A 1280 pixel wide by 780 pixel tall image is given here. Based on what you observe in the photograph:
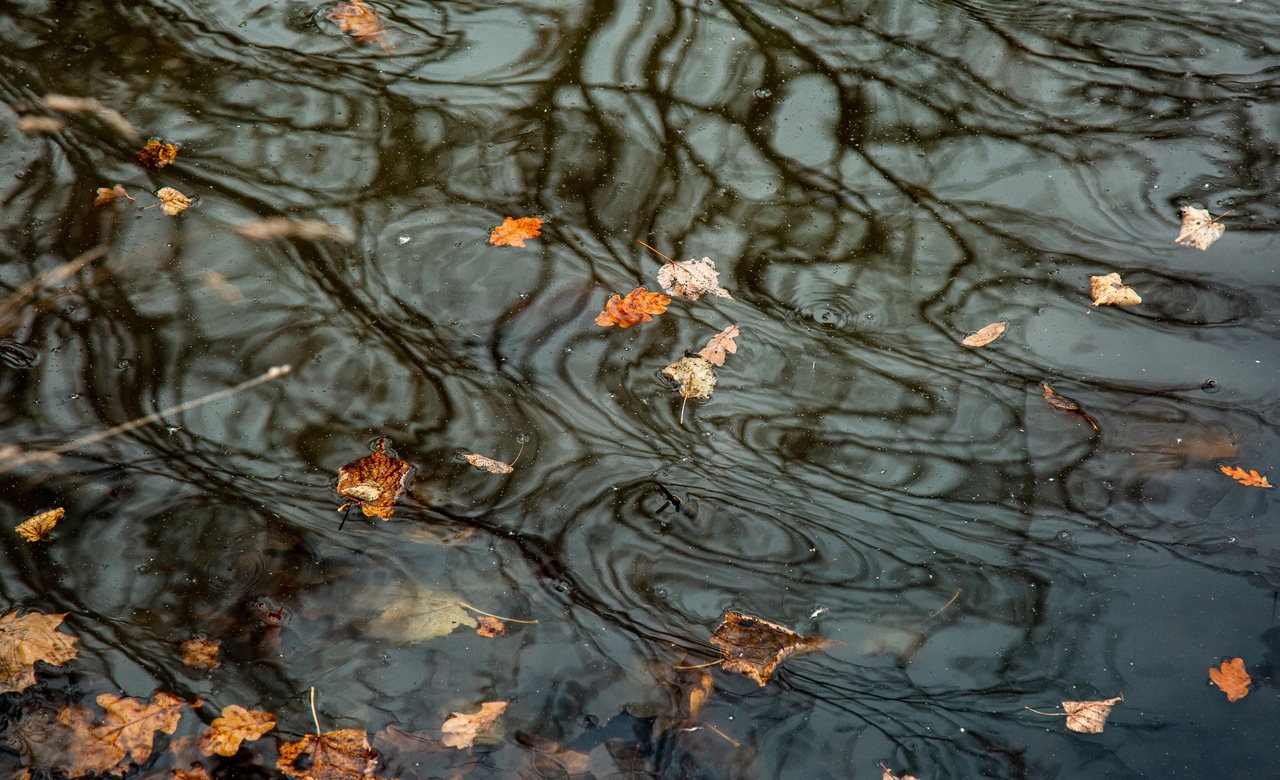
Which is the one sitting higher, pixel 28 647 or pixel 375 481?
pixel 375 481

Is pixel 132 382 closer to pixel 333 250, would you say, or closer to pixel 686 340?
pixel 333 250

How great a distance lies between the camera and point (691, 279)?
8.78 ft

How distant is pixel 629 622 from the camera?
213cm

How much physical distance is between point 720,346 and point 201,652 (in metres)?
1.67

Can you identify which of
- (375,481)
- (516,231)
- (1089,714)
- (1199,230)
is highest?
(1199,230)

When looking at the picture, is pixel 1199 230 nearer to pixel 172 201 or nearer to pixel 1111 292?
pixel 1111 292

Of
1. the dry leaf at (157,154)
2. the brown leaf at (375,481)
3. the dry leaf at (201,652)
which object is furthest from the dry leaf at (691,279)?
the dry leaf at (157,154)

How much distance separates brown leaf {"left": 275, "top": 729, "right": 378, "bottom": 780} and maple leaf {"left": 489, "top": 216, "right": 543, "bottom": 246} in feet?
5.17

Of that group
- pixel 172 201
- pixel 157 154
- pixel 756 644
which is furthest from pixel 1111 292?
pixel 157 154

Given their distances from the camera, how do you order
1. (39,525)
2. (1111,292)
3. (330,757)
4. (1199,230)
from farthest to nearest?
(1199,230) → (1111,292) → (39,525) → (330,757)

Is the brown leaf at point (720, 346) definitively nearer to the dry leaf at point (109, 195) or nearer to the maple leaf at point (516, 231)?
the maple leaf at point (516, 231)

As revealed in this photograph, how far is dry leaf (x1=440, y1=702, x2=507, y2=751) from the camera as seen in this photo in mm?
1987

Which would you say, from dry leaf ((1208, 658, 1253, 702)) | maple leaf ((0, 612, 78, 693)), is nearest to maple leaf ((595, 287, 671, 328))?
maple leaf ((0, 612, 78, 693))

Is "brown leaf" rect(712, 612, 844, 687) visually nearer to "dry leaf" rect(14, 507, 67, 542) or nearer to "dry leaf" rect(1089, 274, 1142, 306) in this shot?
"dry leaf" rect(1089, 274, 1142, 306)
